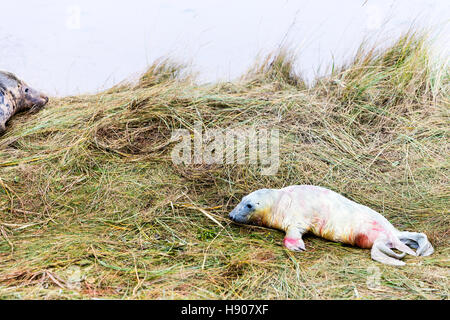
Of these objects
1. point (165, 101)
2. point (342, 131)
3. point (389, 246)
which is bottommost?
point (389, 246)

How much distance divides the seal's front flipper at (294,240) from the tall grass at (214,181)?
7 cm

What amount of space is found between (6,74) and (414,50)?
483 cm

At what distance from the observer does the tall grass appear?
8.10ft

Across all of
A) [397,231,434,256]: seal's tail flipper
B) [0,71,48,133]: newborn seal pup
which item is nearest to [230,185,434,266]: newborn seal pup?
[397,231,434,256]: seal's tail flipper

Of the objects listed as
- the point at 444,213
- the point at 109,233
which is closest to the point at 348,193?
the point at 444,213

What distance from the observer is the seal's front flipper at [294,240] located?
2893mm

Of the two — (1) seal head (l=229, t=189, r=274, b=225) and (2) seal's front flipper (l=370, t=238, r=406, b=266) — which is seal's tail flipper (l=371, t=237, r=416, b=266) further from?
(1) seal head (l=229, t=189, r=274, b=225)

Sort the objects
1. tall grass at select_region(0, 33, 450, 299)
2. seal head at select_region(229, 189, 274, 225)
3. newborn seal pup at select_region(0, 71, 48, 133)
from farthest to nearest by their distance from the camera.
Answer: newborn seal pup at select_region(0, 71, 48, 133), seal head at select_region(229, 189, 274, 225), tall grass at select_region(0, 33, 450, 299)

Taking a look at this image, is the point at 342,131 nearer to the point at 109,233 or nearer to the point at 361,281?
the point at 361,281

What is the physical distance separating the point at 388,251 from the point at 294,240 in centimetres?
60

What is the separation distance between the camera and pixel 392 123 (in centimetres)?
445
